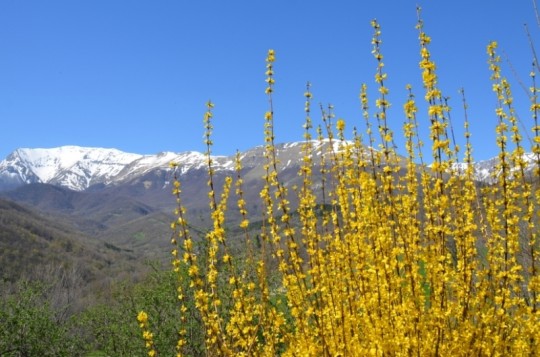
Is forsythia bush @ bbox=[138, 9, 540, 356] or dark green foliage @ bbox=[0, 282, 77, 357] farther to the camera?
dark green foliage @ bbox=[0, 282, 77, 357]

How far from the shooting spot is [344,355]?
168 inches

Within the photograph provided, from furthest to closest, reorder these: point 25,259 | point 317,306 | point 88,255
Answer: point 88,255 → point 25,259 → point 317,306

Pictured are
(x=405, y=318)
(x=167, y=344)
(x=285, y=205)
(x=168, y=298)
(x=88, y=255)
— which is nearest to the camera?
(x=405, y=318)

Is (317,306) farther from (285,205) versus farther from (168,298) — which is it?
(168,298)

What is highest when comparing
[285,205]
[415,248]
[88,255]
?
[285,205]

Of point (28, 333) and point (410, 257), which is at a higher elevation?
point (410, 257)

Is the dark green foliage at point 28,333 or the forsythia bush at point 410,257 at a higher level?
the forsythia bush at point 410,257

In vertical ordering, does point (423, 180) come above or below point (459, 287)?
above

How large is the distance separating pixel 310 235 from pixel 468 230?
148cm

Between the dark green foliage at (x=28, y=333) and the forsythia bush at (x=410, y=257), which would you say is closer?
the forsythia bush at (x=410, y=257)

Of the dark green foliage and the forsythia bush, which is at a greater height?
the forsythia bush

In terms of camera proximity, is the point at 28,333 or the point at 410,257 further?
the point at 28,333

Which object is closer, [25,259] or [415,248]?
[415,248]

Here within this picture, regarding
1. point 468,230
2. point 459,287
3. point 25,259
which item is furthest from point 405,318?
point 25,259
